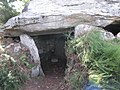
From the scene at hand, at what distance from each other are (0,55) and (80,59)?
171 centimetres

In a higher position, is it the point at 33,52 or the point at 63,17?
the point at 63,17

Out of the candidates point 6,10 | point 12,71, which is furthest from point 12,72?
point 6,10

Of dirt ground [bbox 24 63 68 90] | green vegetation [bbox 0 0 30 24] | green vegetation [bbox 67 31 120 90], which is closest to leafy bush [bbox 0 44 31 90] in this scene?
dirt ground [bbox 24 63 68 90]

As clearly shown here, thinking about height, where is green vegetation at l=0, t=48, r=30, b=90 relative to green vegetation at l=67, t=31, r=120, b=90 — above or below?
below

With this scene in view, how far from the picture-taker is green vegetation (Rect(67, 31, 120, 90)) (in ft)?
12.4

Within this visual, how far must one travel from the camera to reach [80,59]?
4.37 metres

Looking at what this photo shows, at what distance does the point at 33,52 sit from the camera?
584 centimetres

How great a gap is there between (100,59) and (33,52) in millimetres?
2198

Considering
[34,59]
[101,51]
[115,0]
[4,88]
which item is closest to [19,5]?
[34,59]

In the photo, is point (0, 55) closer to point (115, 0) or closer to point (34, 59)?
point (34, 59)

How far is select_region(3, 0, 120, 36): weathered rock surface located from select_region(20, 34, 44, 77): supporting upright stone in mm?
162

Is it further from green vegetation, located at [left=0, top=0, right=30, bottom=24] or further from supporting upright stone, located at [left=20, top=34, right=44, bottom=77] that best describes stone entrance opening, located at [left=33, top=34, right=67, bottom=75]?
green vegetation, located at [left=0, top=0, right=30, bottom=24]

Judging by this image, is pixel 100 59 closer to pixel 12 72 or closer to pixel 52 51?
pixel 12 72

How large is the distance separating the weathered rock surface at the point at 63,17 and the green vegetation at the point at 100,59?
1.13 m
